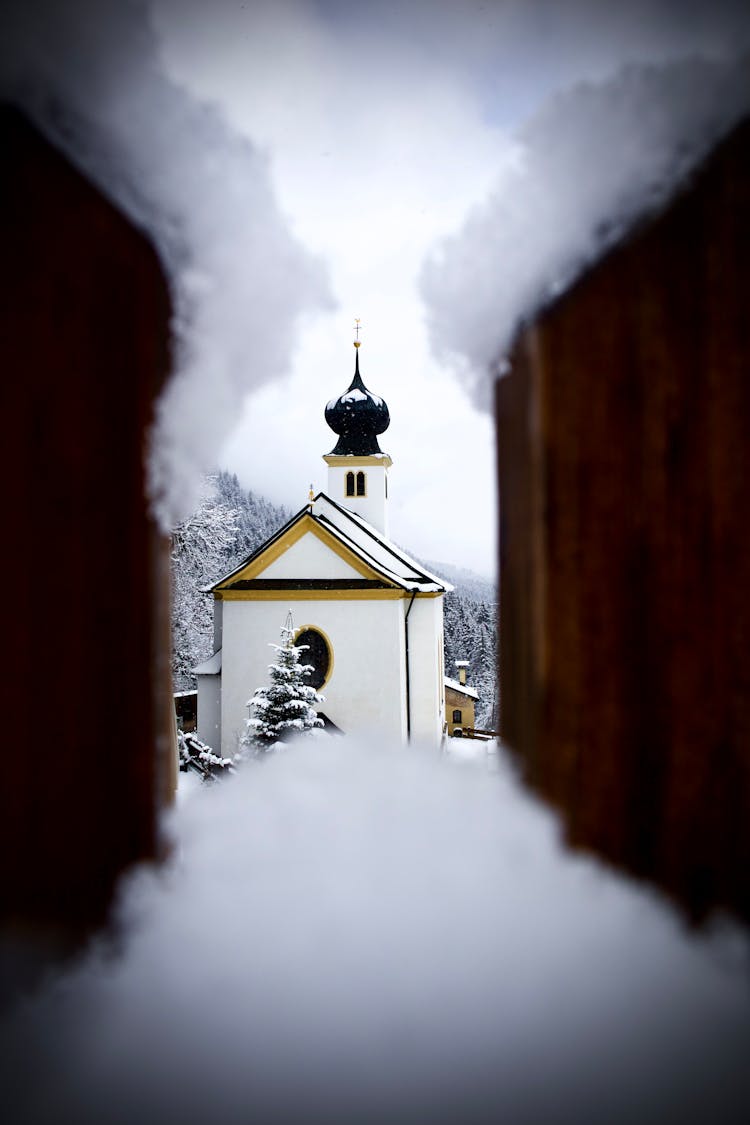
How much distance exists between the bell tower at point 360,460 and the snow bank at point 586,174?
13.8 m

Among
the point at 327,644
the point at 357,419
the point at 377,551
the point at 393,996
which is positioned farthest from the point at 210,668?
the point at 393,996

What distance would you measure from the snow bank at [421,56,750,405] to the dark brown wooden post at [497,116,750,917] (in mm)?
46

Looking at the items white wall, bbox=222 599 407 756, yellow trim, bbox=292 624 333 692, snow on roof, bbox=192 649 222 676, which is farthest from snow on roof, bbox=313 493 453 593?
snow on roof, bbox=192 649 222 676

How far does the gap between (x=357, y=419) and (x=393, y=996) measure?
14458mm

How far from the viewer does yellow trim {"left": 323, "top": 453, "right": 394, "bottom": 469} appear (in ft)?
49.5

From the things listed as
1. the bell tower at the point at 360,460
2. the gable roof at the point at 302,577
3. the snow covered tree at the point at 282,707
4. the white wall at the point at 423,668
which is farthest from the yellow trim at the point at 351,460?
the snow covered tree at the point at 282,707

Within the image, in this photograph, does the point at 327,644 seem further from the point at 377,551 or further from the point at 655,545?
the point at 655,545

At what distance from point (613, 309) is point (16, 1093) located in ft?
4.70

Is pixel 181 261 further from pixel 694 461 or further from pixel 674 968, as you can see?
pixel 674 968

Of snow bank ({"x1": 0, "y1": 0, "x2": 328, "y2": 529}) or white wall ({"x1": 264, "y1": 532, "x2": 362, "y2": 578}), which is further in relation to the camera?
white wall ({"x1": 264, "y1": 532, "x2": 362, "y2": 578})

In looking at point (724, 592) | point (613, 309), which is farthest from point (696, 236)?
point (724, 592)

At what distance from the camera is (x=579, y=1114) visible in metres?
0.93

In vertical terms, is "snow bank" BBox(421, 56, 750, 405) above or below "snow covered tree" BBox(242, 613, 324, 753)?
above

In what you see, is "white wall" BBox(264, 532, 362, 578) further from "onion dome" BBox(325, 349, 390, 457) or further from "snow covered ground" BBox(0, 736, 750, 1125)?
"snow covered ground" BBox(0, 736, 750, 1125)
